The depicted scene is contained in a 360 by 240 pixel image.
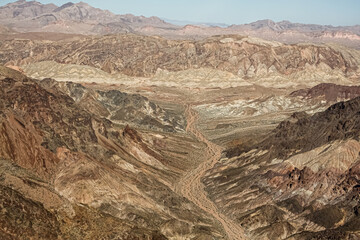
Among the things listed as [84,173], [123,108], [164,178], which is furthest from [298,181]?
[123,108]

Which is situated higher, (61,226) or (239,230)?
(61,226)

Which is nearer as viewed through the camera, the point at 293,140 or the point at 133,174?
the point at 133,174

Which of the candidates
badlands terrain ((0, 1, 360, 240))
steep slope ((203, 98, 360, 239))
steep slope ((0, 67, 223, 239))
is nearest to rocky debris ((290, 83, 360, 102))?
badlands terrain ((0, 1, 360, 240))

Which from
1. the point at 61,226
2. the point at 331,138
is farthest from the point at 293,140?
the point at 61,226

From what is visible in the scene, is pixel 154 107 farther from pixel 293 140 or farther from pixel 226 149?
pixel 293 140

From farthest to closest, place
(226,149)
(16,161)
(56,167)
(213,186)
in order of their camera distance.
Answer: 1. (226,149)
2. (213,186)
3. (56,167)
4. (16,161)

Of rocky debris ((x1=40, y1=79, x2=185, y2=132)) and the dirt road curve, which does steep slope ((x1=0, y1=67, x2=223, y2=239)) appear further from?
rocky debris ((x1=40, y1=79, x2=185, y2=132))
